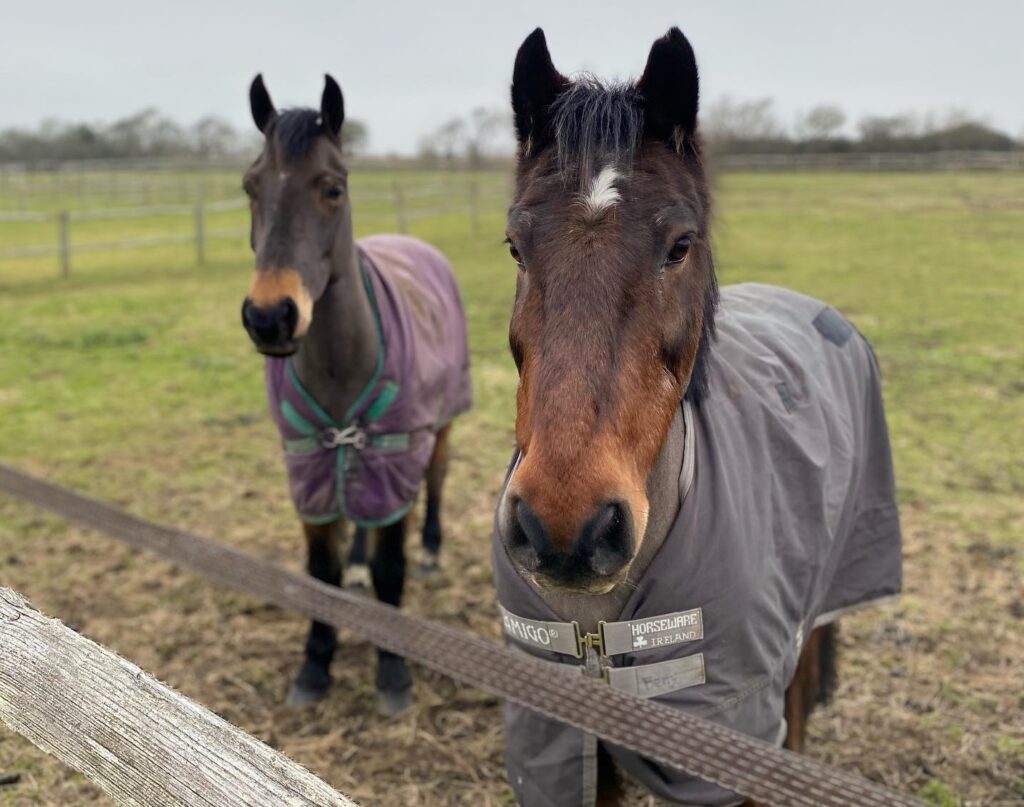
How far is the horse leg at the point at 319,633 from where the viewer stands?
342 centimetres

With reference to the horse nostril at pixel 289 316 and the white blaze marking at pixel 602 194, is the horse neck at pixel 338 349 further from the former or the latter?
the white blaze marking at pixel 602 194

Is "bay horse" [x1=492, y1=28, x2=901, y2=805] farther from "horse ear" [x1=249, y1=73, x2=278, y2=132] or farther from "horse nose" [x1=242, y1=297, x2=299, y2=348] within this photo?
"horse ear" [x1=249, y1=73, x2=278, y2=132]

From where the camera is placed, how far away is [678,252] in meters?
1.65

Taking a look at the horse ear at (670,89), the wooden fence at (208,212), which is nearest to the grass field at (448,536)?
the horse ear at (670,89)

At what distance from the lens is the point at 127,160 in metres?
41.9

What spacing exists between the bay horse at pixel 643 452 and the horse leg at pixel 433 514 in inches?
95.3

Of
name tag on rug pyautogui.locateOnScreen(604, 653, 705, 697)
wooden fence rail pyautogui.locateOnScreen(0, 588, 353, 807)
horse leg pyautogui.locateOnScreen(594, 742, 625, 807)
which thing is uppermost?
wooden fence rail pyautogui.locateOnScreen(0, 588, 353, 807)

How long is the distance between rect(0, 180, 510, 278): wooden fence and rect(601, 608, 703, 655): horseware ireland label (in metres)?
15.1

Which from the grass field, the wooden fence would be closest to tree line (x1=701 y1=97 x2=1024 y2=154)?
the wooden fence

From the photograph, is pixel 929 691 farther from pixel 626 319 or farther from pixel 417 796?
pixel 626 319

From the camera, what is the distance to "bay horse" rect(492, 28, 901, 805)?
55.8 inches

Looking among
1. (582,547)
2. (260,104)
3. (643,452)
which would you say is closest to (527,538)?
(582,547)

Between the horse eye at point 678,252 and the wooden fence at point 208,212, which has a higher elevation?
the wooden fence at point 208,212

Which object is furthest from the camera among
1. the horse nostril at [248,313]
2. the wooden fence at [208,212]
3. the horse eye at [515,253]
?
the wooden fence at [208,212]
